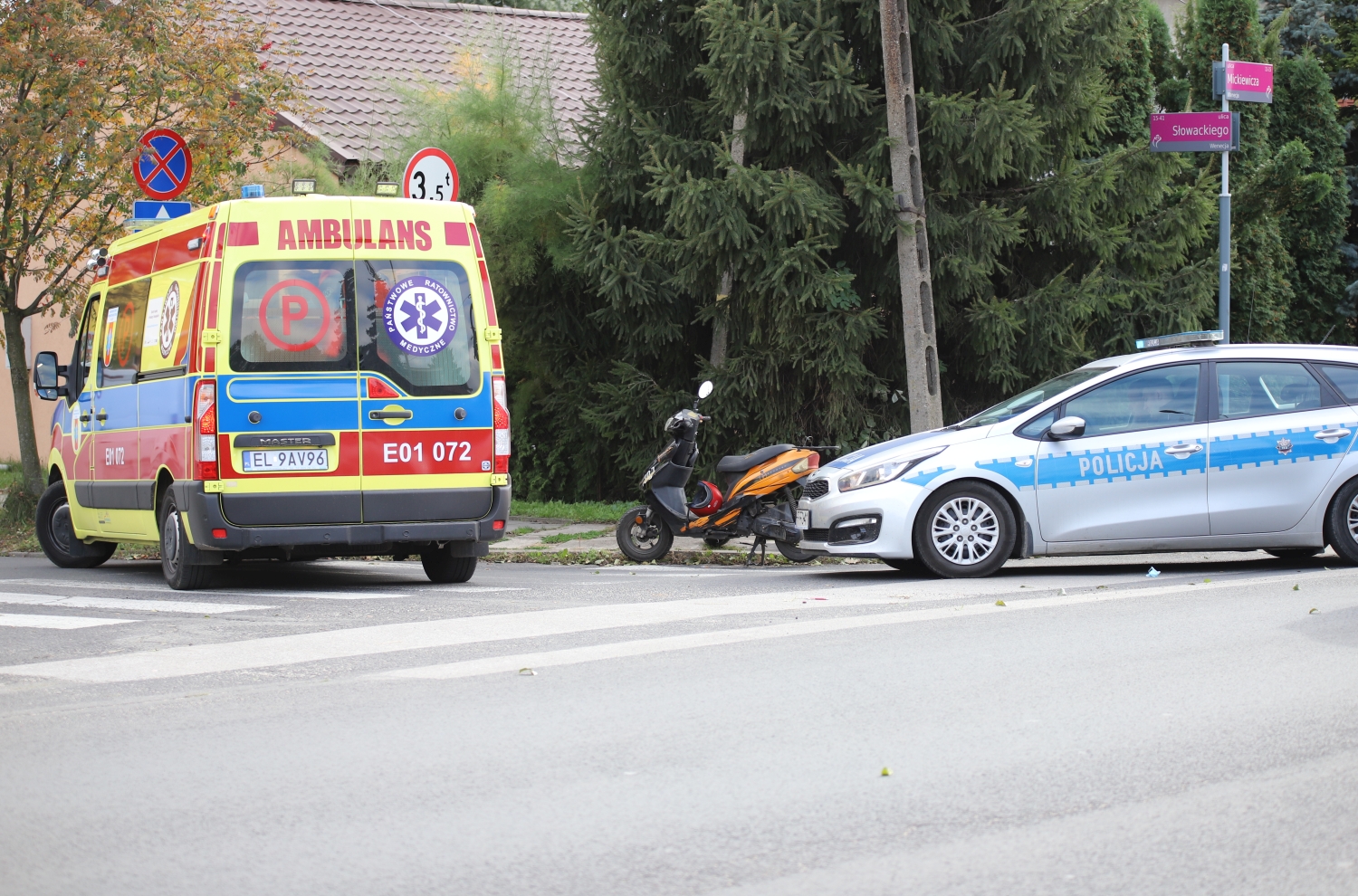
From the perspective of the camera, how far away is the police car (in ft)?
34.4

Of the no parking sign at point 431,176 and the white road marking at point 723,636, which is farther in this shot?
the no parking sign at point 431,176

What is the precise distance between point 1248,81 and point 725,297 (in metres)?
5.77

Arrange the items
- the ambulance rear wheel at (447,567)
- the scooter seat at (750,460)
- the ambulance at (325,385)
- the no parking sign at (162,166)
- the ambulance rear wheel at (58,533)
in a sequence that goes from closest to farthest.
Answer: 1. the ambulance at (325,385)
2. the ambulance rear wheel at (447,567)
3. the scooter seat at (750,460)
4. the ambulance rear wheel at (58,533)
5. the no parking sign at (162,166)

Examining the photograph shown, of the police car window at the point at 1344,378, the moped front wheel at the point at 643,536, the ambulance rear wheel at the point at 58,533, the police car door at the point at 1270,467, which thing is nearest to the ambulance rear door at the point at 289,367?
the moped front wheel at the point at 643,536

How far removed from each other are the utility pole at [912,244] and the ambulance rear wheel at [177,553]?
6904 mm

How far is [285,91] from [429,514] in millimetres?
9018

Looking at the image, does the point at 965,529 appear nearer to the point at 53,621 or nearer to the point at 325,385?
the point at 325,385

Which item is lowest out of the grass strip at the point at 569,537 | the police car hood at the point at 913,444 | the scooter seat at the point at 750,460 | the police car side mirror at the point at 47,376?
the grass strip at the point at 569,537

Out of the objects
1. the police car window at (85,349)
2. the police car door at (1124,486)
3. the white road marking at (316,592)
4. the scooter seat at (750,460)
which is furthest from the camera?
the police car window at (85,349)

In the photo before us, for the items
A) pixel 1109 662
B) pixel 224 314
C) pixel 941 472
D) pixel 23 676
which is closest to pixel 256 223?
pixel 224 314

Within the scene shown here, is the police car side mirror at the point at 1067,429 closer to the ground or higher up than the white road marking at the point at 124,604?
higher up

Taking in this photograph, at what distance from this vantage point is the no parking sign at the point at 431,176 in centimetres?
1397

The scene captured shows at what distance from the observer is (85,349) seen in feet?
42.0

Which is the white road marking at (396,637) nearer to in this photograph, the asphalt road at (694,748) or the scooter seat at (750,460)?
the asphalt road at (694,748)
